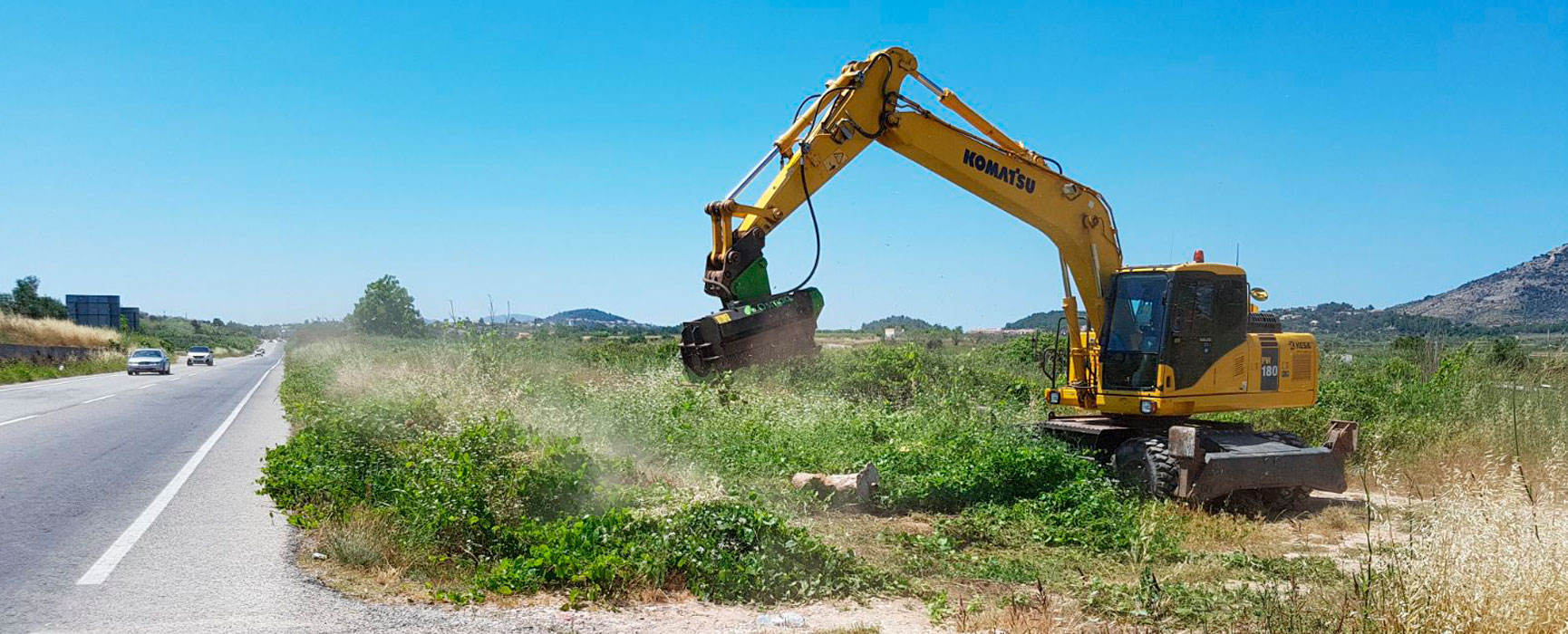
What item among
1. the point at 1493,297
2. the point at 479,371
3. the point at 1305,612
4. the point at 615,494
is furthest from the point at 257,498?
the point at 1493,297

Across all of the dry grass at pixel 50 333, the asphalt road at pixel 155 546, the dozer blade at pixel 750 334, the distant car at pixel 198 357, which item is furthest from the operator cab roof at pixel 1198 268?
the distant car at pixel 198 357

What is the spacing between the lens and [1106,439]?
12125 millimetres

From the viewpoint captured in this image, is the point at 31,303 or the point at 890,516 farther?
the point at 31,303

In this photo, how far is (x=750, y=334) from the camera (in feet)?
31.4

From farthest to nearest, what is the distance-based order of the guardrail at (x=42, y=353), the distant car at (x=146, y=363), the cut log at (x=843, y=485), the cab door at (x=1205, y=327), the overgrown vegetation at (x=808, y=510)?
the distant car at (x=146, y=363) < the guardrail at (x=42, y=353) < the cab door at (x=1205, y=327) < the cut log at (x=843, y=485) < the overgrown vegetation at (x=808, y=510)

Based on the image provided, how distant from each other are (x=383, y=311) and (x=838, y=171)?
40.8m

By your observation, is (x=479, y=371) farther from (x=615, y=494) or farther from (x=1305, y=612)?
(x=1305, y=612)

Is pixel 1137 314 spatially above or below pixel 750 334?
above

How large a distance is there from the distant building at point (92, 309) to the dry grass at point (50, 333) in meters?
0.49

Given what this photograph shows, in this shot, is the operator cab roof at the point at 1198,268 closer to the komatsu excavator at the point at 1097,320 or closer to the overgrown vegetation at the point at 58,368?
the komatsu excavator at the point at 1097,320

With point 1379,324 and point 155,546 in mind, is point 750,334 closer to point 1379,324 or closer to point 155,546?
point 155,546

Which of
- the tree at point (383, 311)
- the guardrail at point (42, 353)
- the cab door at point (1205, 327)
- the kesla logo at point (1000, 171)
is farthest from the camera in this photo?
the tree at point (383, 311)

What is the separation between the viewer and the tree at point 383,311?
4506cm

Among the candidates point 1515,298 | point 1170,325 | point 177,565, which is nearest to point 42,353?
point 177,565
